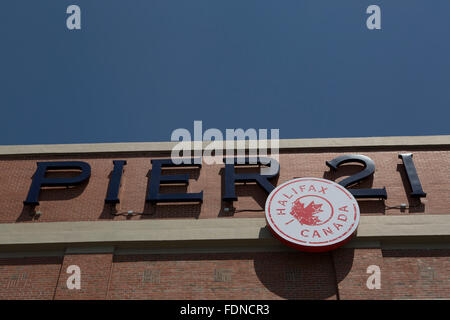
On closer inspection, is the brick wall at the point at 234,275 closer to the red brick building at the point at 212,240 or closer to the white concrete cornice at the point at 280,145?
the red brick building at the point at 212,240

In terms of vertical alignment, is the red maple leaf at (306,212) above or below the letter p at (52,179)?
below

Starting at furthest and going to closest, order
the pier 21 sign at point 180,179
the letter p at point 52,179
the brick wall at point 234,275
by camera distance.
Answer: the letter p at point 52,179 < the pier 21 sign at point 180,179 < the brick wall at point 234,275

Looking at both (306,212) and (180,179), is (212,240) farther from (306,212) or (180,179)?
(306,212)

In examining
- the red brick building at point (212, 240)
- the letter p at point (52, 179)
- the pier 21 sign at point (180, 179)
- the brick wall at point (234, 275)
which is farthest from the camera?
the letter p at point (52, 179)

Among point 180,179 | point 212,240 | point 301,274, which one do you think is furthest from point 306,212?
point 180,179

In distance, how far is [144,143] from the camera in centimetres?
1831

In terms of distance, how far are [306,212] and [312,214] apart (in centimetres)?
21

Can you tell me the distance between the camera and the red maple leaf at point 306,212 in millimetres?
14867

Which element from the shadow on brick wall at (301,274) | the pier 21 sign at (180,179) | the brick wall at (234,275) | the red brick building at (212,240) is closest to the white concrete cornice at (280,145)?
the red brick building at (212,240)

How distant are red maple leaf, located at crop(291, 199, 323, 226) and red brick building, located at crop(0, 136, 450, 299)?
107cm

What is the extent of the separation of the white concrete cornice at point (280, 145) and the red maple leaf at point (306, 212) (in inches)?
128

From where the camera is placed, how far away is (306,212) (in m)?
15.1
